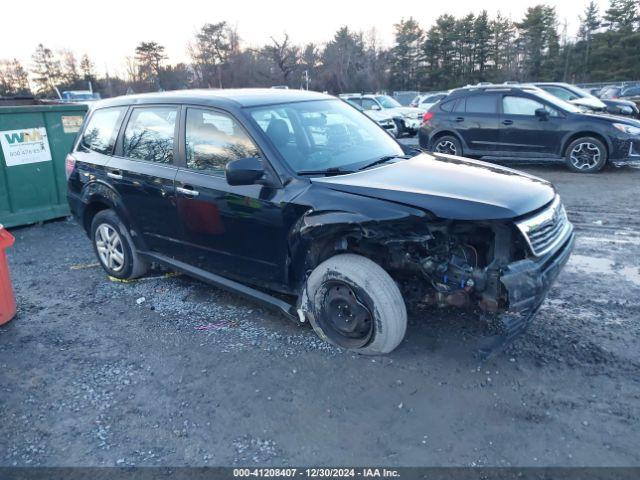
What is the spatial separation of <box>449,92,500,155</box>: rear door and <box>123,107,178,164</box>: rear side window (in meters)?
7.96

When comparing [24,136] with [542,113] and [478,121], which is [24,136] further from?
[542,113]

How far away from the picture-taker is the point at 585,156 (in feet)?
32.8

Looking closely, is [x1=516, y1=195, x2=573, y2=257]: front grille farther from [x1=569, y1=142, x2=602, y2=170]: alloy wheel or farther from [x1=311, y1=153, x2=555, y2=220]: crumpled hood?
[x1=569, y1=142, x2=602, y2=170]: alloy wheel

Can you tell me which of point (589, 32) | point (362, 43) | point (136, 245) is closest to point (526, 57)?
point (589, 32)

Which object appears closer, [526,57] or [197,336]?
[197,336]

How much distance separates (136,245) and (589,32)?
6227 centimetres

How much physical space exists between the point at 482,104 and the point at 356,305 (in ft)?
28.6

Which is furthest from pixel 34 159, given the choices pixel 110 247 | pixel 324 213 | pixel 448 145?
pixel 448 145

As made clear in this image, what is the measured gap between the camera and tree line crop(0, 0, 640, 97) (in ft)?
164

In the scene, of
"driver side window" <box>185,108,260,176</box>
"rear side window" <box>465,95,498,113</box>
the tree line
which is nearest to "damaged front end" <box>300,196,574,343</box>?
"driver side window" <box>185,108,260,176</box>

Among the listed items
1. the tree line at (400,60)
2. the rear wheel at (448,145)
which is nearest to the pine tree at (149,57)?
the tree line at (400,60)

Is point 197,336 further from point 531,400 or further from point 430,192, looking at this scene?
point 531,400

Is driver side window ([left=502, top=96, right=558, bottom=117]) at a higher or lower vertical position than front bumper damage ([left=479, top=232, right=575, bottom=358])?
higher

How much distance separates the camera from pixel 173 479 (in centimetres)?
260
